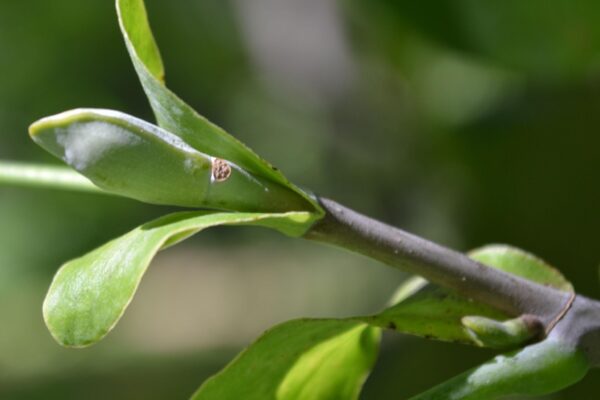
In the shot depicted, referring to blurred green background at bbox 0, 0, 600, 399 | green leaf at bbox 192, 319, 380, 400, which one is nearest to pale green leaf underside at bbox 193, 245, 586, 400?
green leaf at bbox 192, 319, 380, 400

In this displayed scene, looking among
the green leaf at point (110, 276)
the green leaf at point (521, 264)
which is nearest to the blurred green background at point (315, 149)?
the green leaf at point (521, 264)

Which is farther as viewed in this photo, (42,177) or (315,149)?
(315,149)

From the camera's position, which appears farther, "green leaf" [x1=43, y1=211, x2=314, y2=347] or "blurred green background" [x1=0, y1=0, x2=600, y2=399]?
"blurred green background" [x1=0, y1=0, x2=600, y2=399]

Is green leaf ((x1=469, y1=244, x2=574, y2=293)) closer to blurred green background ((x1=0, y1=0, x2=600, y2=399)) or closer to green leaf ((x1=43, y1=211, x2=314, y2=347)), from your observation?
green leaf ((x1=43, y1=211, x2=314, y2=347))

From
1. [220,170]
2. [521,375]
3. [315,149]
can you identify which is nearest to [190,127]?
[220,170]

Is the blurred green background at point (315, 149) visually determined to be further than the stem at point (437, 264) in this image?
Yes

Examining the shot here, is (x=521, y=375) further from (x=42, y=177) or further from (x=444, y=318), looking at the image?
(x=42, y=177)

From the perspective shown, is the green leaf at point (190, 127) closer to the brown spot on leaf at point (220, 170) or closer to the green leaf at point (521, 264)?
the brown spot on leaf at point (220, 170)
